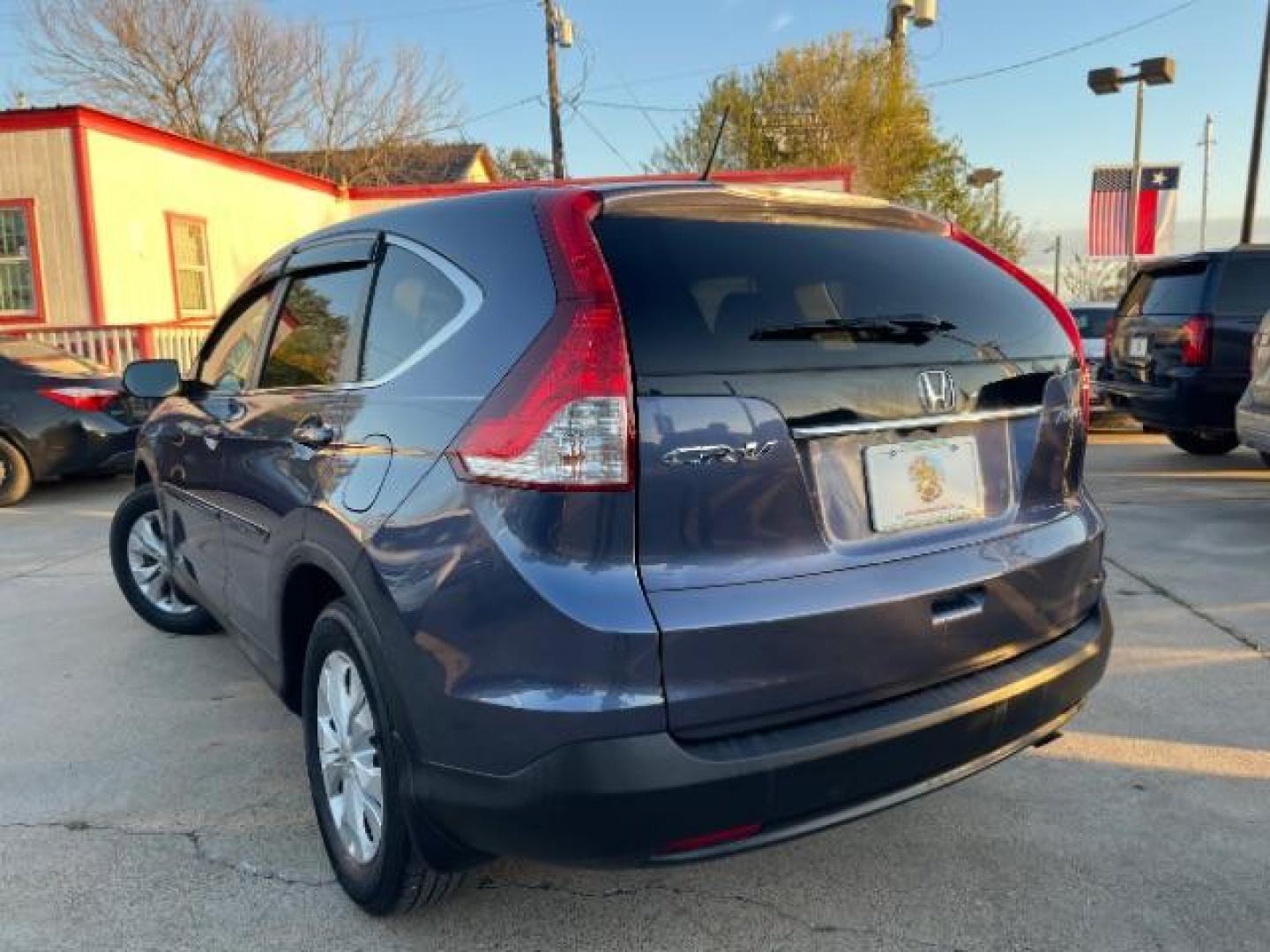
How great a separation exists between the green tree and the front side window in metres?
23.8

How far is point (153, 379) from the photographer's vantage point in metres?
3.88

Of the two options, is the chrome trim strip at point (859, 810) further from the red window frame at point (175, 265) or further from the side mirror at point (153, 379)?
the red window frame at point (175, 265)

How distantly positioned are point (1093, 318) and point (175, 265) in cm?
1233

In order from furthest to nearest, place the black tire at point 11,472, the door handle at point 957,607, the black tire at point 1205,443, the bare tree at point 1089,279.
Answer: the bare tree at point 1089,279 → the black tire at point 1205,443 → the black tire at point 11,472 → the door handle at point 957,607

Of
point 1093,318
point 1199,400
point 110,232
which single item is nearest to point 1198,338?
point 1199,400

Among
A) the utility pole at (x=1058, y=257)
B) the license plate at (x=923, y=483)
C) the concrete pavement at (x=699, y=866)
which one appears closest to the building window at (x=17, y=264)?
the concrete pavement at (x=699, y=866)

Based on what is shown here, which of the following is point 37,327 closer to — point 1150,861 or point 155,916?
point 155,916

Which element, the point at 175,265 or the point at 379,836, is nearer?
the point at 379,836

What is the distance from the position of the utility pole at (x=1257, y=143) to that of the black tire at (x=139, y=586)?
17.4 meters

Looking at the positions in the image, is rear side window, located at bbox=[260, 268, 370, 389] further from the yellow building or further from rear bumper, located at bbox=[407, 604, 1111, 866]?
the yellow building

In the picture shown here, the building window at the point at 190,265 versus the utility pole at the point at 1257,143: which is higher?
the utility pole at the point at 1257,143

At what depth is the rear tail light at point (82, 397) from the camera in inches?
324

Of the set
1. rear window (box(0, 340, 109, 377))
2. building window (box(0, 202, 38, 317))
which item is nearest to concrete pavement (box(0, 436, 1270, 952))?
rear window (box(0, 340, 109, 377))

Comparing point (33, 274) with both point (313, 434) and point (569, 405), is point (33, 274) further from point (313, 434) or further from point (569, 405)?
point (569, 405)
